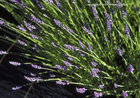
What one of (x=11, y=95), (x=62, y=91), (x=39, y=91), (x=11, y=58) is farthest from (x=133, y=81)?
(x=11, y=58)

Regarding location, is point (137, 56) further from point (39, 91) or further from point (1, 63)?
point (1, 63)

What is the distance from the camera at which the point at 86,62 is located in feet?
5.09

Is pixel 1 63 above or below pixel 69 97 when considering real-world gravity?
above

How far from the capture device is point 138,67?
143 cm

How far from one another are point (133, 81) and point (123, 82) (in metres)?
0.10

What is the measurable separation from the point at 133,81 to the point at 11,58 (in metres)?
1.46

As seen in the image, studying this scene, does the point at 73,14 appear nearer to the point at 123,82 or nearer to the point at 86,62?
the point at 86,62

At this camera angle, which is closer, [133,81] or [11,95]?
[133,81]

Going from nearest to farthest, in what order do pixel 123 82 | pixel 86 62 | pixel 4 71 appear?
1. pixel 123 82
2. pixel 86 62
3. pixel 4 71

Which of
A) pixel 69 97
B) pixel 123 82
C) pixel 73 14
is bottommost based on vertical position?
pixel 69 97

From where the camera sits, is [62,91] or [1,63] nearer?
[62,91]

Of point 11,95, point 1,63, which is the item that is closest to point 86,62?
point 11,95

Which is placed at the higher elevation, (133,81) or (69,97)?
(133,81)

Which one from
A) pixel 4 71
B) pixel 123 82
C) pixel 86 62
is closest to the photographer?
pixel 123 82
